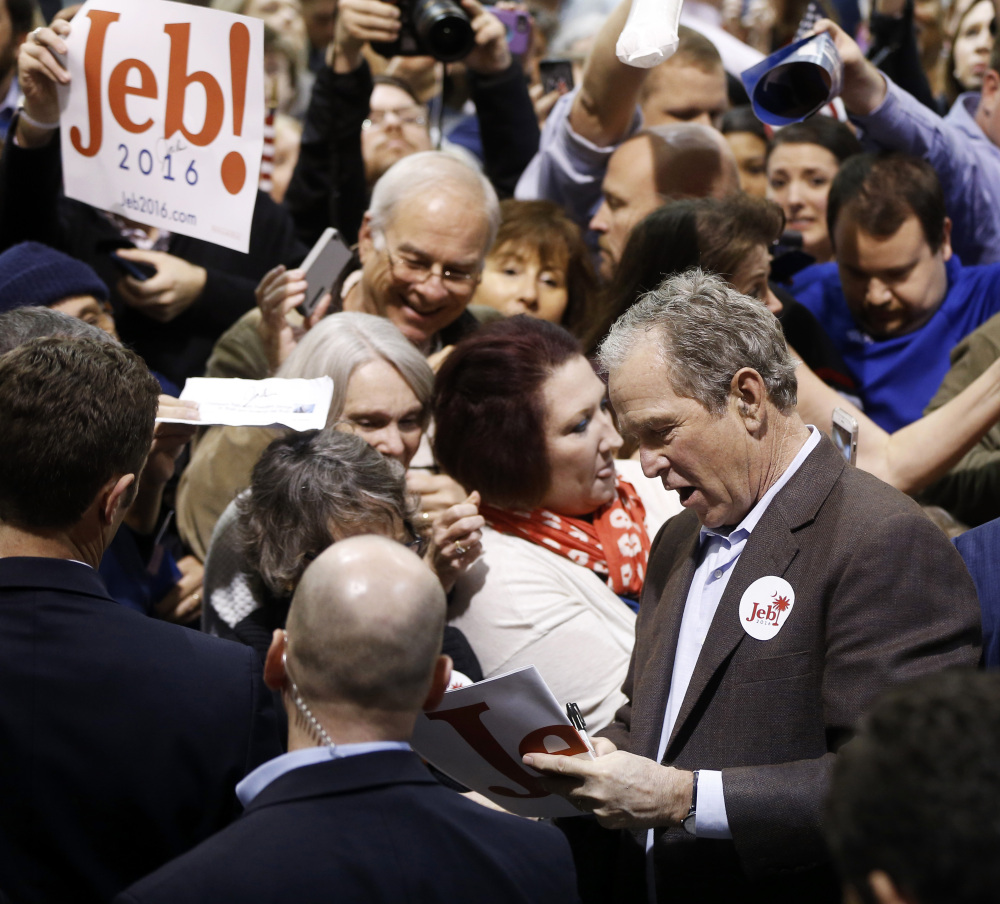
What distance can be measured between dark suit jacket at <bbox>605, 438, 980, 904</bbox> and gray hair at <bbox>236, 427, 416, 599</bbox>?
0.79 metres

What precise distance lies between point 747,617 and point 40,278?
7.23ft

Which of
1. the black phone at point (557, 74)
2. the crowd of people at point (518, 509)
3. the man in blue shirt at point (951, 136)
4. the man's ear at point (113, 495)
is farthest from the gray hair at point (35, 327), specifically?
the black phone at point (557, 74)

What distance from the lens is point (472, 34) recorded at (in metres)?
4.29

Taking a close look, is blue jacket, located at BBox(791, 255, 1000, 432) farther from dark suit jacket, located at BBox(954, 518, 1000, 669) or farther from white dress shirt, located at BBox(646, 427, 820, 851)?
white dress shirt, located at BBox(646, 427, 820, 851)

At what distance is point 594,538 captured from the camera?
307cm

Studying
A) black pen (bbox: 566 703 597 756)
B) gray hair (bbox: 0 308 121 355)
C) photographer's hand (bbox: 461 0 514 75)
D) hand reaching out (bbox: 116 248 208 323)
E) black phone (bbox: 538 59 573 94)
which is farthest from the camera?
black phone (bbox: 538 59 573 94)

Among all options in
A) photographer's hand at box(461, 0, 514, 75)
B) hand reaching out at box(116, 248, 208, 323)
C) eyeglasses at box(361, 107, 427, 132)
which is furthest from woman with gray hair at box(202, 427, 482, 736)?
eyeglasses at box(361, 107, 427, 132)

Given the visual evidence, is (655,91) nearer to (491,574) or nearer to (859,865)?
(491,574)

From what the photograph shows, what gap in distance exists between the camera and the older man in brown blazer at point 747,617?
209cm

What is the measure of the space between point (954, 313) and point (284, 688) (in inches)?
122

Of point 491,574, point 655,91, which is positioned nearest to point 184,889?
point 491,574

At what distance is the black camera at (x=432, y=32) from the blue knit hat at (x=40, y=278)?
1542 millimetres

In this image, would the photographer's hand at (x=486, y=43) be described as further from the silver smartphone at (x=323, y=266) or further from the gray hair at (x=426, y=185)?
the silver smartphone at (x=323, y=266)

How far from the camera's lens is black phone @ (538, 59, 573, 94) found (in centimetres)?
557
